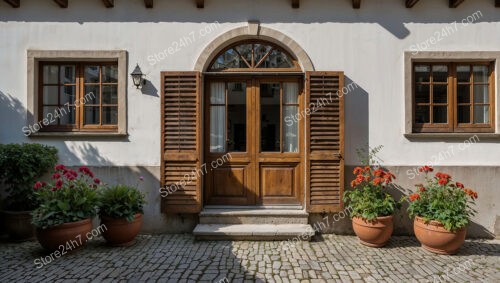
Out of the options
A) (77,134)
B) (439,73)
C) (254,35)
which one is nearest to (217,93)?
(254,35)

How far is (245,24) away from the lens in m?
5.16

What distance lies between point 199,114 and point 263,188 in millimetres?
1799

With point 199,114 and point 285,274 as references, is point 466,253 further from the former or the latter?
point 199,114

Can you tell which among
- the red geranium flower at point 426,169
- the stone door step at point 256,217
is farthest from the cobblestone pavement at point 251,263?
the red geranium flower at point 426,169

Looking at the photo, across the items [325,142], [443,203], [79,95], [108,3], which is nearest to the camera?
[443,203]

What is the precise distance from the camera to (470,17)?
5.10 meters

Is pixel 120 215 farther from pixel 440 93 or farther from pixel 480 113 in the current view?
pixel 480 113

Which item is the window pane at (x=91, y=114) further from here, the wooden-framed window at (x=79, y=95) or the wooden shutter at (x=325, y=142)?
the wooden shutter at (x=325, y=142)

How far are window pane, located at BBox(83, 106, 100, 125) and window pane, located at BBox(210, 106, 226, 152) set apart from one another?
2.11 m

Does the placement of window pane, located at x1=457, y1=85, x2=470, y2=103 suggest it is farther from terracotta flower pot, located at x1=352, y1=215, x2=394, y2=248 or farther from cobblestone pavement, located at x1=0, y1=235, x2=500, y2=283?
terracotta flower pot, located at x1=352, y1=215, x2=394, y2=248

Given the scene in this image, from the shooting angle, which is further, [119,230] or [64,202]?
[119,230]

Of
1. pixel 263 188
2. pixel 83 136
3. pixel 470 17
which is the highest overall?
pixel 470 17

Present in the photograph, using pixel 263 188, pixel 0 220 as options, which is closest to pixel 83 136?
pixel 0 220

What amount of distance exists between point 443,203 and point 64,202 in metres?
5.64
